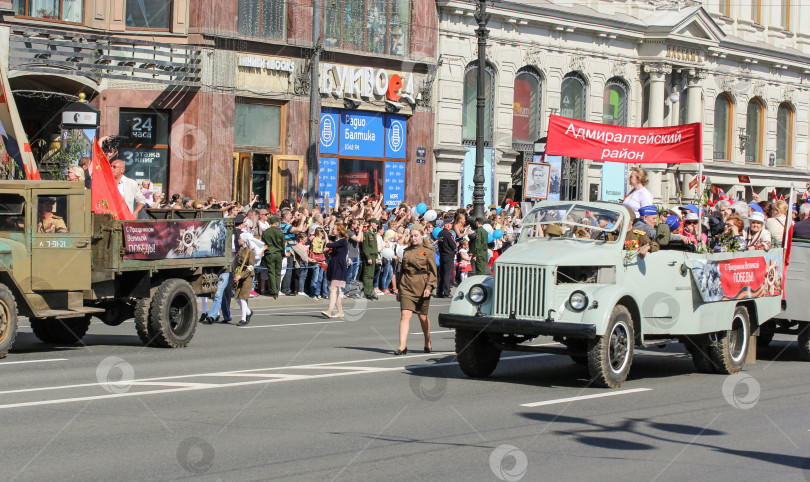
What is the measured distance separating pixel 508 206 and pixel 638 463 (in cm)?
2524

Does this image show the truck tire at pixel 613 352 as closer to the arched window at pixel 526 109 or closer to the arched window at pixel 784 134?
the arched window at pixel 526 109

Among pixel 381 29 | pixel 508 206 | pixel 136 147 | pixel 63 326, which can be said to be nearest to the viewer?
pixel 63 326

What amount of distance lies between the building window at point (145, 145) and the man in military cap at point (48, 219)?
15661 mm

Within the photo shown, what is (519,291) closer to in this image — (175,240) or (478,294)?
(478,294)

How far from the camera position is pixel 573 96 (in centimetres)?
4406

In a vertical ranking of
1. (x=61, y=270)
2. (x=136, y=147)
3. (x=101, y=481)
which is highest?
(x=136, y=147)

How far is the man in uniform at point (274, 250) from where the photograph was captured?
22.4m

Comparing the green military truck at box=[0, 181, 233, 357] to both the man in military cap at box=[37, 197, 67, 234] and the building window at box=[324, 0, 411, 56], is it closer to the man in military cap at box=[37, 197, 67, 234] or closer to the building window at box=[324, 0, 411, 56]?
the man in military cap at box=[37, 197, 67, 234]

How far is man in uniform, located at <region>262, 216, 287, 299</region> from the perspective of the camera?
73.5 ft

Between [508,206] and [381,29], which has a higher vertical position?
[381,29]

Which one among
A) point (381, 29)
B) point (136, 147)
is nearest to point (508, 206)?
point (381, 29)

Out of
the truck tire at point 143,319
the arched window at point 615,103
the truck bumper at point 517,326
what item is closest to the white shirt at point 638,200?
the truck bumper at point 517,326

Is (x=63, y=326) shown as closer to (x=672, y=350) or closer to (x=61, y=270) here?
(x=61, y=270)

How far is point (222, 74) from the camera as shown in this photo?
105ft
